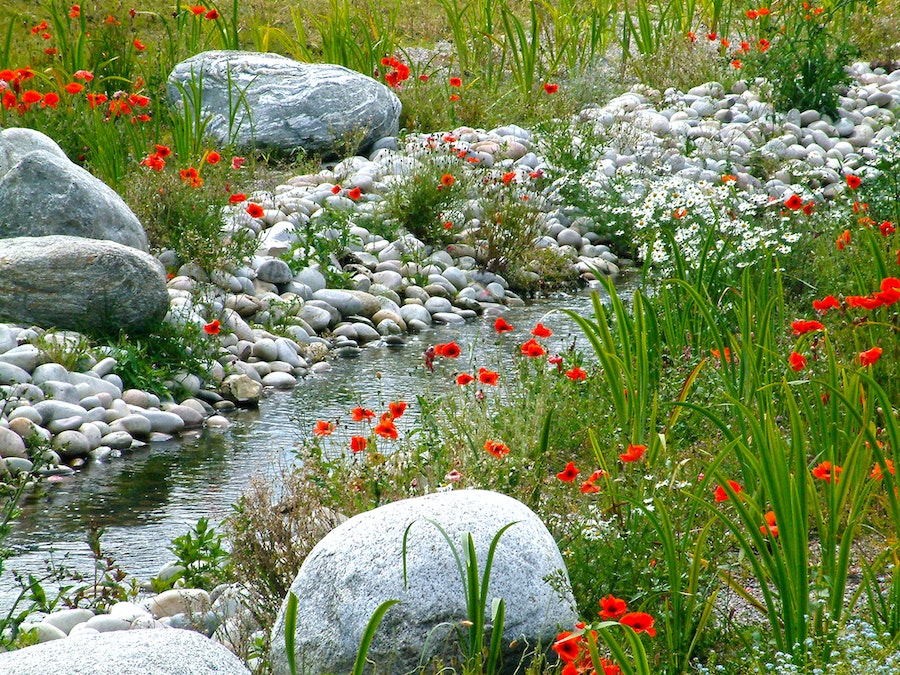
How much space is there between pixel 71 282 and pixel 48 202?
0.74 meters

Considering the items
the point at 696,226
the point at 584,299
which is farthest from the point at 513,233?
the point at 696,226

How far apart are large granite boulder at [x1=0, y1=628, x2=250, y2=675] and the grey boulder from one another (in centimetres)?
432

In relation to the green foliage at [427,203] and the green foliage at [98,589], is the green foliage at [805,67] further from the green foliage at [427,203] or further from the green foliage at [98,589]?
the green foliage at [98,589]

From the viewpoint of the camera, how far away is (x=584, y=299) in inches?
303

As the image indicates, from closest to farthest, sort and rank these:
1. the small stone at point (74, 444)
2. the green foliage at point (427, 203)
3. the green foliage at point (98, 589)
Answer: the green foliage at point (98, 589), the small stone at point (74, 444), the green foliage at point (427, 203)

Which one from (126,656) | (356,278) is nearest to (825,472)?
(126,656)

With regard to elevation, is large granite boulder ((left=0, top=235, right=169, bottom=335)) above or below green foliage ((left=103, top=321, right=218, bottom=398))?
above

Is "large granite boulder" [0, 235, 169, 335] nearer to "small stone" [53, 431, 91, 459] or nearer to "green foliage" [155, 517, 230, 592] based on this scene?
"small stone" [53, 431, 91, 459]

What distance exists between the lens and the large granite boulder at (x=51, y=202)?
6027 mm

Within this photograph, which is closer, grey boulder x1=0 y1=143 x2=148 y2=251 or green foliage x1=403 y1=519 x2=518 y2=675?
green foliage x1=403 y1=519 x2=518 y2=675

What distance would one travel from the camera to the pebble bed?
510cm

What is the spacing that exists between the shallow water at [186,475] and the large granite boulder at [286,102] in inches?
124

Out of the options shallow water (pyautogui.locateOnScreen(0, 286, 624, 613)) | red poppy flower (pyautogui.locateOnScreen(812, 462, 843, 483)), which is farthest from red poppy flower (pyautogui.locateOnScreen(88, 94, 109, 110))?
red poppy flower (pyautogui.locateOnScreen(812, 462, 843, 483))

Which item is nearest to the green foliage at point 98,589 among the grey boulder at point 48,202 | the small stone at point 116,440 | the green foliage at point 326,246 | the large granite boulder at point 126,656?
the large granite boulder at point 126,656
